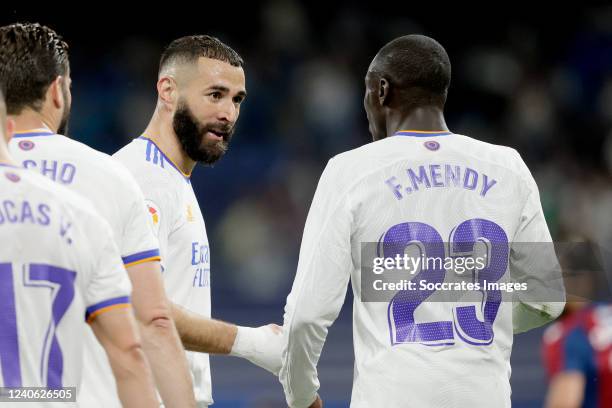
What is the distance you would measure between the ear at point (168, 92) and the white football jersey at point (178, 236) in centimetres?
39

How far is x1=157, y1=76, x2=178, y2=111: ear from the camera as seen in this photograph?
537 centimetres

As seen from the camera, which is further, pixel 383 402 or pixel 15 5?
pixel 15 5

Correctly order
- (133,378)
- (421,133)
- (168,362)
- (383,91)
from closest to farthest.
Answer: (133,378)
(168,362)
(421,133)
(383,91)

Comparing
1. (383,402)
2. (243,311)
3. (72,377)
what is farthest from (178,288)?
(243,311)

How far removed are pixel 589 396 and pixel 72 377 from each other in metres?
3.47

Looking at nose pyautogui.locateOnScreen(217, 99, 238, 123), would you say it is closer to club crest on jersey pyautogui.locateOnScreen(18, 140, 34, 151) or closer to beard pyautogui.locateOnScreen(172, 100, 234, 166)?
beard pyautogui.locateOnScreen(172, 100, 234, 166)

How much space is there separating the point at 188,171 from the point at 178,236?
53cm

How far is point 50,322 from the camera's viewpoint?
120 inches

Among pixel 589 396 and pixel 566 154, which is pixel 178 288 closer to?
pixel 589 396

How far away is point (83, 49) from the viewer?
51.8 feet

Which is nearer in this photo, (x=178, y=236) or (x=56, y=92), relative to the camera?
(x=56, y=92)

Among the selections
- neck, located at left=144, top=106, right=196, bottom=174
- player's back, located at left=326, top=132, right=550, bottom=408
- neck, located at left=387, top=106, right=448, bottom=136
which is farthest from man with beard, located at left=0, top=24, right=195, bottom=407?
neck, located at left=144, top=106, right=196, bottom=174

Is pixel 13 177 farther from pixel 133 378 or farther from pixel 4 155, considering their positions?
pixel 133 378
